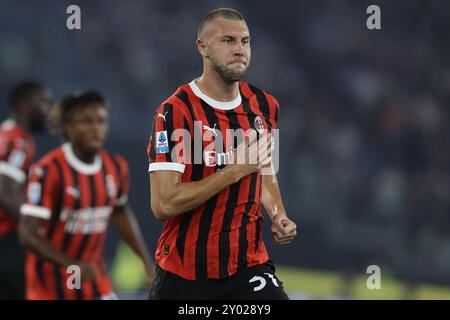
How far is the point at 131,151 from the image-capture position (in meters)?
11.2

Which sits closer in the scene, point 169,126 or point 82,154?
point 169,126

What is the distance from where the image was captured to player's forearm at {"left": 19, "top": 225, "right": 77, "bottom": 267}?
6223mm

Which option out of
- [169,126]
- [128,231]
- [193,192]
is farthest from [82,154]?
[193,192]

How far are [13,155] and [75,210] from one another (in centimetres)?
133

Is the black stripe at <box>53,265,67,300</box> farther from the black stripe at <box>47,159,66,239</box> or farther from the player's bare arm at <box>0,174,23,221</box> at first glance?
the player's bare arm at <box>0,174,23,221</box>

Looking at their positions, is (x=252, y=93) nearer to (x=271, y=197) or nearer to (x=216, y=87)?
(x=216, y=87)

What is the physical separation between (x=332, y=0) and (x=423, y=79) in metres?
1.77

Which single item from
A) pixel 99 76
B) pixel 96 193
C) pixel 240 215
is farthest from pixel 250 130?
pixel 99 76

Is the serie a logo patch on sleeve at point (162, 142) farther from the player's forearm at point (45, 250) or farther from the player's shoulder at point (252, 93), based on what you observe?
the player's forearm at point (45, 250)

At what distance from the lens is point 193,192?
432cm

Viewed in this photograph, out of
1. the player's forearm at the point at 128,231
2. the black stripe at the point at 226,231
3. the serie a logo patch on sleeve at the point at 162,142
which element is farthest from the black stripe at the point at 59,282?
A: the serie a logo patch on sleeve at the point at 162,142

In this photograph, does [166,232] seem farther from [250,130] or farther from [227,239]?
[250,130]
